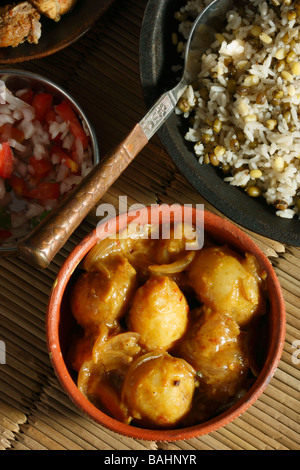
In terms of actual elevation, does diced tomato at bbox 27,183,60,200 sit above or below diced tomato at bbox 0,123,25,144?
below

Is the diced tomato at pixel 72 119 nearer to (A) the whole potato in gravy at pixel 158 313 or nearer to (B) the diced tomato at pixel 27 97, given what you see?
(B) the diced tomato at pixel 27 97

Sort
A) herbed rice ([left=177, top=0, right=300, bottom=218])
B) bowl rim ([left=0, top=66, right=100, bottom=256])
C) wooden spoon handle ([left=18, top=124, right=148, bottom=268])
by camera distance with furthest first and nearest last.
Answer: bowl rim ([left=0, top=66, right=100, bottom=256]) → herbed rice ([left=177, top=0, right=300, bottom=218]) → wooden spoon handle ([left=18, top=124, right=148, bottom=268])

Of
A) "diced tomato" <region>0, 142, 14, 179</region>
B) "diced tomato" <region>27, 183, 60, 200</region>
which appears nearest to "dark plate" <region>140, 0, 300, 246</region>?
"diced tomato" <region>27, 183, 60, 200</region>

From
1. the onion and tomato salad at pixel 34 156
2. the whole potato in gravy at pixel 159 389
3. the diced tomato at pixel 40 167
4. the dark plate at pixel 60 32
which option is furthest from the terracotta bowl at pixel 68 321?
the dark plate at pixel 60 32

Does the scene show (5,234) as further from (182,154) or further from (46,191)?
(182,154)

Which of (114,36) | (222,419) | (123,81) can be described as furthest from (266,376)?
(114,36)

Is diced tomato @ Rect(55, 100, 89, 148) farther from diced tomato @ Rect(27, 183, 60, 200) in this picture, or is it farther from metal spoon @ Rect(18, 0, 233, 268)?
metal spoon @ Rect(18, 0, 233, 268)

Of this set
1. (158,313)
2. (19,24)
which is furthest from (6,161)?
(158,313)
